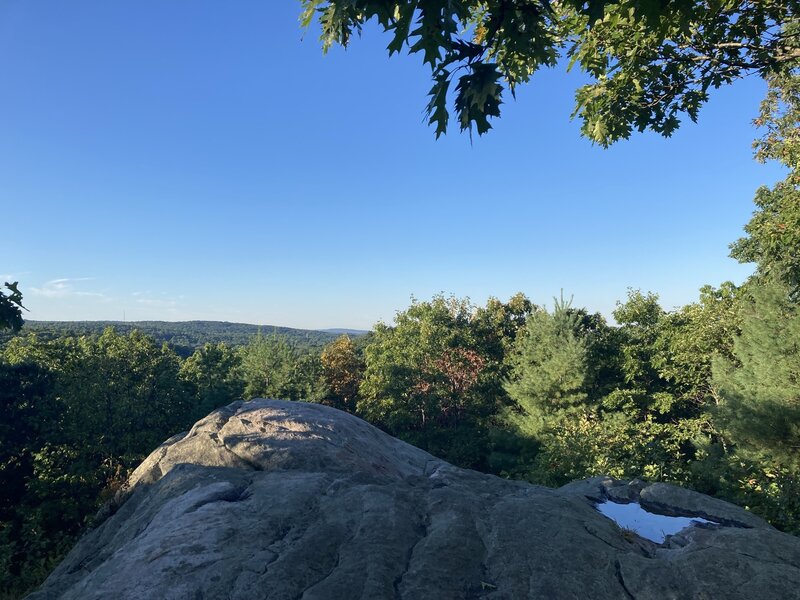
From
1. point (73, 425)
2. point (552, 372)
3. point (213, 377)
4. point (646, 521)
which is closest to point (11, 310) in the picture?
point (646, 521)

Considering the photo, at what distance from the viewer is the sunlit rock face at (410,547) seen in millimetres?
4723

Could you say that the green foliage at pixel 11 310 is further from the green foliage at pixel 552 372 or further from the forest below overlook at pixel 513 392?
the green foliage at pixel 552 372

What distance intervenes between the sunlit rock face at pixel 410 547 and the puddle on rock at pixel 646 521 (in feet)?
0.76

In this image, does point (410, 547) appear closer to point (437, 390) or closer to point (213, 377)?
point (437, 390)

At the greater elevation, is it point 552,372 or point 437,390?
point 552,372

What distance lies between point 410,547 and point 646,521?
14.4 ft

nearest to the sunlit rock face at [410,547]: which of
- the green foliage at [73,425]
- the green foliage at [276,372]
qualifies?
the green foliage at [73,425]

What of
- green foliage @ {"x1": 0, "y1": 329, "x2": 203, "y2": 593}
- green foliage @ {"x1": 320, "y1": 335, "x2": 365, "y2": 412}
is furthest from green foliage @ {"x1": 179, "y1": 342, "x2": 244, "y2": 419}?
green foliage @ {"x1": 320, "y1": 335, "x2": 365, "y2": 412}

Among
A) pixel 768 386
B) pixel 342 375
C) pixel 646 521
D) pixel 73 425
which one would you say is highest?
pixel 768 386

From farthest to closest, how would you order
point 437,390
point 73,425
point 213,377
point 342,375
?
point 342,375
point 213,377
point 437,390
point 73,425

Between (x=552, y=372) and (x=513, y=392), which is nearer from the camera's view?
(x=552, y=372)

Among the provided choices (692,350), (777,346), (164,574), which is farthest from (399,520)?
(692,350)

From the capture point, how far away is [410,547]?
540 cm

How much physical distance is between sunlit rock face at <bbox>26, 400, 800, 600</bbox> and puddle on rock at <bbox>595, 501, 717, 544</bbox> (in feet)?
0.76
